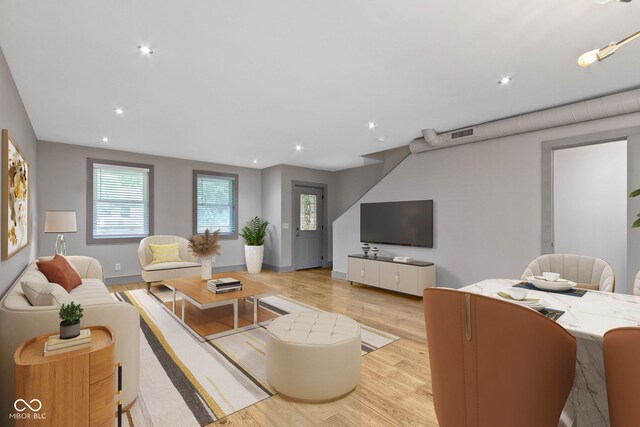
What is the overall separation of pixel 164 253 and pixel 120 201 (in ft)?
5.02

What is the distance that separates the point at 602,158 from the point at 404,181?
2756 mm

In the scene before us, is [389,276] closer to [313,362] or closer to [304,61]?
[313,362]

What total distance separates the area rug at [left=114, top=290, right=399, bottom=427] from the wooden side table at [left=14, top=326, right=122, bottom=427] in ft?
1.51

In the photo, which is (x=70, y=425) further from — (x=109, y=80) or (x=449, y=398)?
(x=109, y=80)

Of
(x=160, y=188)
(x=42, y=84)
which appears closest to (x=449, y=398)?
(x=42, y=84)

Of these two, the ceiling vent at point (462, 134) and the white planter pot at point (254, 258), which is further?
the white planter pot at point (254, 258)

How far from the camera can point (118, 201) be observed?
18.5 ft

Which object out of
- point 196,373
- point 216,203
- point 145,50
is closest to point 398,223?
point 196,373

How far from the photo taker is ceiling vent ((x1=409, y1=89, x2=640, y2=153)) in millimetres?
3076

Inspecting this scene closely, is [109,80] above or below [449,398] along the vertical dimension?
above

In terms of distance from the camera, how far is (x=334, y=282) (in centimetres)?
589

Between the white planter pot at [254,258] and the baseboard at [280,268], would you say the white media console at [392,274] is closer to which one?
the baseboard at [280,268]

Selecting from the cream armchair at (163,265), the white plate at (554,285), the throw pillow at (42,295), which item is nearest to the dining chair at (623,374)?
the white plate at (554,285)

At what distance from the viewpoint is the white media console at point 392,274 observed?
4.54 metres
